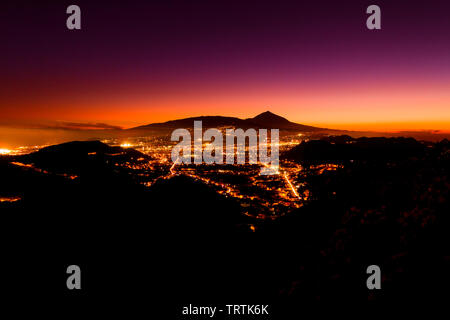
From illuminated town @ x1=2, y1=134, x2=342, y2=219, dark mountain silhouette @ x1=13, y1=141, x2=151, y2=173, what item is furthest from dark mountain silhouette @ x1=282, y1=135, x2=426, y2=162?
dark mountain silhouette @ x1=13, y1=141, x2=151, y2=173

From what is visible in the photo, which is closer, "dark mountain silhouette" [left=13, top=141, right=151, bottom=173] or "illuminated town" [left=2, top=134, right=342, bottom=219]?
"illuminated town" [left=2, top=134, right=342, bottom=219]

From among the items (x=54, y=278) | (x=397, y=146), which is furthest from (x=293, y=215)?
(x=397, y=146)

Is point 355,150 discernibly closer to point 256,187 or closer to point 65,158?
point 256,187

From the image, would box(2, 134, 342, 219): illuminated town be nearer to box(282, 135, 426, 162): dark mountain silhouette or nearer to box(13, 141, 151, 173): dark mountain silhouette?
box(13, 141, 151, 173): dark mountain silhouette

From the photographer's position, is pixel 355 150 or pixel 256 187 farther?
pixel 355 150

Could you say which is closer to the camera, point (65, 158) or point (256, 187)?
point (65, 158)

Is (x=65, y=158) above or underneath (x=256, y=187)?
above

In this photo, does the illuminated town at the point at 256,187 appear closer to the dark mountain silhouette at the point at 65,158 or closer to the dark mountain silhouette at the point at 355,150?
the dark mountain silhouette at the point at 65,158

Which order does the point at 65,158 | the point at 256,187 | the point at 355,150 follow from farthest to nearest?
the point at 355,150
the point at 256,187
the point at 65,158

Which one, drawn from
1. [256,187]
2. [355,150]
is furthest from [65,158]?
[355,150]

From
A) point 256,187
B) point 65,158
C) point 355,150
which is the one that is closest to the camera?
point 65,158

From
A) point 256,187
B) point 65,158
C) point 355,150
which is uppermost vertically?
point 355,150
